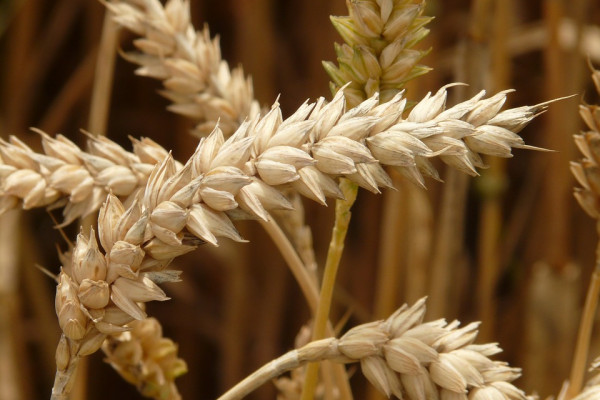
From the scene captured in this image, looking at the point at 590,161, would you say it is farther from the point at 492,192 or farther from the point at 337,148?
the point at 492,192

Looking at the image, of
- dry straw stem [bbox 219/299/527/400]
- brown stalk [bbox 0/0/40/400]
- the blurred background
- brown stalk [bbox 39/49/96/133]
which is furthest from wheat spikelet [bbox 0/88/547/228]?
brown stalk [bbox 39/49/96/133]

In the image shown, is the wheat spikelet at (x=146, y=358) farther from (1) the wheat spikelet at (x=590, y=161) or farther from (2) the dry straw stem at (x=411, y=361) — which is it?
(1) the wheat spikelet at (x=590, y=161)

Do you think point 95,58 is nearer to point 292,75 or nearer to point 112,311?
point 292,75

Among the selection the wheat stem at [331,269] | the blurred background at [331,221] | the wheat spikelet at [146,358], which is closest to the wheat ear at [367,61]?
the wheat stem at [331,269]

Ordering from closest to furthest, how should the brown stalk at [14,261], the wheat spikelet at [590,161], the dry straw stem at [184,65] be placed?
the wheat spikelet at [590,161] < the dry straw stem at [184,65] < the brown stalk at [14,261]

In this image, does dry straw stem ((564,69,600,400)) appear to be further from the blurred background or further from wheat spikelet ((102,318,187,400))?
the blurred background

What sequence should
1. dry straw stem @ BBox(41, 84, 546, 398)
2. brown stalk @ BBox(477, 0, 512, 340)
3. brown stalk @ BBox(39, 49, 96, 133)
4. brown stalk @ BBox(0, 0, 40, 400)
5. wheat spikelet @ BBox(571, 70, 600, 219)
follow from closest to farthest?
dry straw stem @ BBox(41, 84, 546, 398) < wheat spikelet @ BBox(571, 70, 600, 219) < brown stalk @ BBox(477, 0, 512, 340) < brown stalk @ BBox(0, 0, 40, 400) < brown stalk @ BBox(39, 49, 96, 133)

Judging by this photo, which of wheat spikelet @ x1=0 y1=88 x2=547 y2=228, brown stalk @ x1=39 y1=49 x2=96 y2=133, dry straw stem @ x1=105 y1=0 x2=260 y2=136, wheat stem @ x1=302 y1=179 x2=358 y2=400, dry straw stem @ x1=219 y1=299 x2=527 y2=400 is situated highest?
brown stalk @ x1=39 y1=49 x2=96 y2=133

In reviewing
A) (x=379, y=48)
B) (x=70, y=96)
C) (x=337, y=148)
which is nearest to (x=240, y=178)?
(x=337, y=148)
